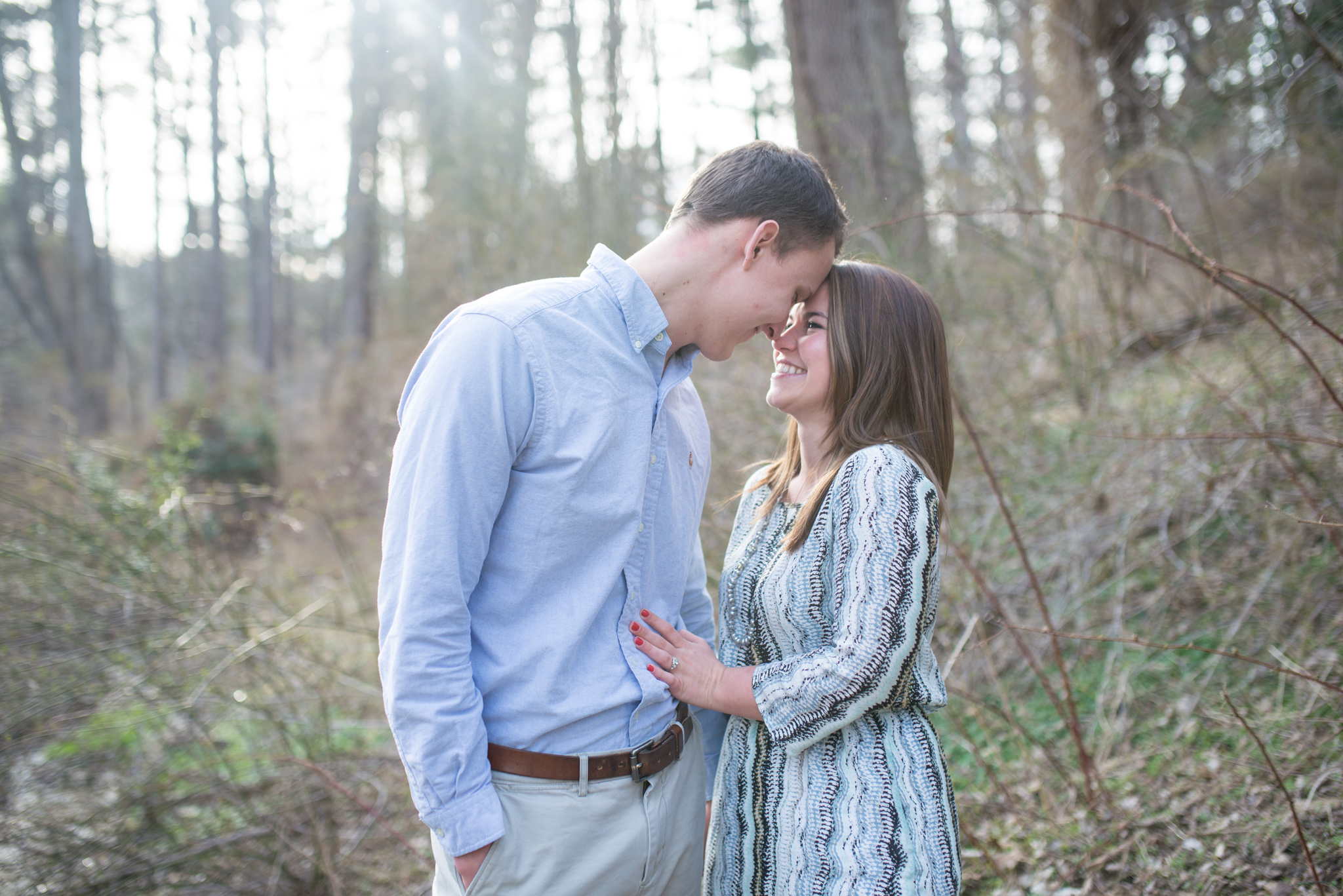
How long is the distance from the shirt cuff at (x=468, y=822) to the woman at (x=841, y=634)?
411mm

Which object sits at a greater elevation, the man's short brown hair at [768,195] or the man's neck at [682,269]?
the man's short brown hair at [768,195]

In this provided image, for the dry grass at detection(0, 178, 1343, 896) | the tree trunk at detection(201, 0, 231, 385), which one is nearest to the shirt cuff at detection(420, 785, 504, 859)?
the dry grass at detection(0, 178, 1343, 896)

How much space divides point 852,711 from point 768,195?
1.11m

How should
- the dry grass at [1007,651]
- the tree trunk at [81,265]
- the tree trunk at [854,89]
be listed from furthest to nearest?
the tree trunk at [81,265]
the tree trunk at [854,89]
the dry grass at [1007,651]

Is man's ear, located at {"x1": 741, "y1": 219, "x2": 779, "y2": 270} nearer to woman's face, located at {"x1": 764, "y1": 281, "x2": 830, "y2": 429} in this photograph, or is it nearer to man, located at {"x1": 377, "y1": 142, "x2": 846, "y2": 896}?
man, located at {"x1": 377, "y1": 142, "x2": 846, "y2": 896}

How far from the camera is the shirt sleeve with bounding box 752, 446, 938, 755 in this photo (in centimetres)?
158

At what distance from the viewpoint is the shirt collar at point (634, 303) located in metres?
1.76

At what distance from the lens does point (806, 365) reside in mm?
1957

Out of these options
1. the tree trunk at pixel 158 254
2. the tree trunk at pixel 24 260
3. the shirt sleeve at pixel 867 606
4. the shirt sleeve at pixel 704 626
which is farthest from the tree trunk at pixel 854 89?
the tree trunk at pixel 158 254

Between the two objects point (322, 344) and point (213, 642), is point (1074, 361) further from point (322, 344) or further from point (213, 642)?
point (322, 344)

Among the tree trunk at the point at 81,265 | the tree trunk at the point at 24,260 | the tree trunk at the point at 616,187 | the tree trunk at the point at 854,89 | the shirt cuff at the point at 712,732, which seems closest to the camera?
the shirt cuff at the point at 712,732

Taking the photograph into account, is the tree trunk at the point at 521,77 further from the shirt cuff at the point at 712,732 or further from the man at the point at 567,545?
the shirt cuff at the point at 712,732

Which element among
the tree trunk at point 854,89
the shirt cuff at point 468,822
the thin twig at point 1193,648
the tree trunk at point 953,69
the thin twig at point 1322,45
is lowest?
the shirt cuff at point 468,822

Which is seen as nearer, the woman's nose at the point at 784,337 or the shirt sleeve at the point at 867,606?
the shirt sleeve at the point at 867,606
